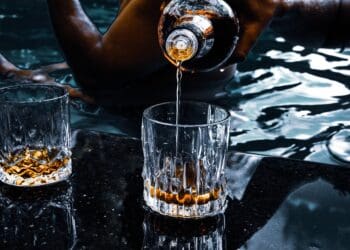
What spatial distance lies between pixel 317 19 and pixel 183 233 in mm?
1081

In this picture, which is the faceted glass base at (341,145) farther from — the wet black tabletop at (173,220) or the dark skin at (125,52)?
the wet black tabletop at (173,220)

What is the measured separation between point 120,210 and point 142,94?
1090 millimetres

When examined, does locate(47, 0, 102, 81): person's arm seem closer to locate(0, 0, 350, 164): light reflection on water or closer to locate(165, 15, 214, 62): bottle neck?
locate(0, 0, 350, 164): light reflection on water

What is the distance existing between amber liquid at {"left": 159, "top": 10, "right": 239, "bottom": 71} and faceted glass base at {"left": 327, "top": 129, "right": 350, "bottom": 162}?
53 centimetres

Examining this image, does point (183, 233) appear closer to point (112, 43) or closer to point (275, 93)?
point (112, 43)

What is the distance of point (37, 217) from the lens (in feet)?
2.54

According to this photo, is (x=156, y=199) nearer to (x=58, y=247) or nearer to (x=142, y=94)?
(x=58, y=247)

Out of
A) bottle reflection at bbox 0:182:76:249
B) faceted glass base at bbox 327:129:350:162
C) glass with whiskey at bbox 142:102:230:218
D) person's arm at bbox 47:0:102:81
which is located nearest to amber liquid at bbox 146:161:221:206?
glass with whiskey at bbox 142:102:230:218

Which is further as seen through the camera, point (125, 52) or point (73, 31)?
point (73, 31)

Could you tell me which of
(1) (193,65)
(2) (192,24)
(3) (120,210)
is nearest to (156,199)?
(3) (120,210)

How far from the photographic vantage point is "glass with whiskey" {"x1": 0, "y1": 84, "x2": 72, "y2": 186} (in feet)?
2.85

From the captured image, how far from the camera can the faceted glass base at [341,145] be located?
4.90 ft

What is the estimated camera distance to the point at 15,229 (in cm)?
74

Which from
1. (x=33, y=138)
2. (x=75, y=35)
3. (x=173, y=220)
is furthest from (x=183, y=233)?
(x=75, y=35)
